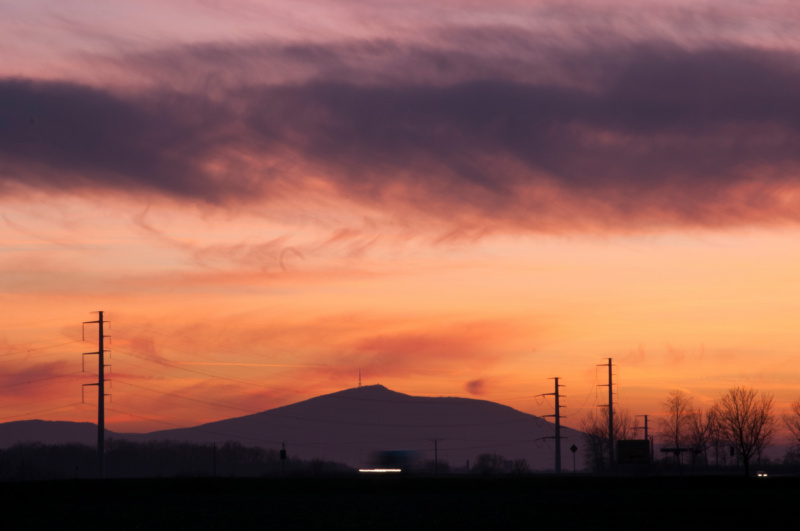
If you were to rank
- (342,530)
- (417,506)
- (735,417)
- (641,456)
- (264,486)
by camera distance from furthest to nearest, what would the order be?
(735,417), (641,456), (264,486), (417,506), (342,530)

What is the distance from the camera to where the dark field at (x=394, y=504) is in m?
43.7

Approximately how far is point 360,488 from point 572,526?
102ft

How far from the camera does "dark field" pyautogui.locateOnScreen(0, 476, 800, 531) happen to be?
43.7 m

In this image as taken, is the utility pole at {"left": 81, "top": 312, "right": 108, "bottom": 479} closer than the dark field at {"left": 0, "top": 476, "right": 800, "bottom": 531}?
No

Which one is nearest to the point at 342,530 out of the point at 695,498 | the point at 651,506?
the point at 651,506

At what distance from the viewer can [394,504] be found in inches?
2211

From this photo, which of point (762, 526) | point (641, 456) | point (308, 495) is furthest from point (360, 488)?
point (641, 456)

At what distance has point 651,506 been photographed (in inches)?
2167

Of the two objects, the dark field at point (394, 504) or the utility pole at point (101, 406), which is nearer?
the dark field at point (394, 504)

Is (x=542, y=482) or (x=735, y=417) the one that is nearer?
(x=542, y=482)

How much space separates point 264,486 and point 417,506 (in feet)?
62.7

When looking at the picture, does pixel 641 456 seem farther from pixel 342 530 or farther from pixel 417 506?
pixel 342 530

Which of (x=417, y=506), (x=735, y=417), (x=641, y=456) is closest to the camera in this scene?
(x=417, y=506)

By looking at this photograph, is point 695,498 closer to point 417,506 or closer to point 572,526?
point 417,506
